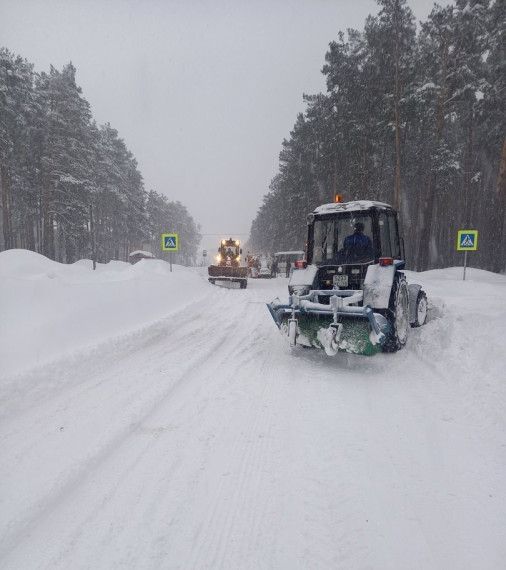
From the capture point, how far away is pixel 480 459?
9.60ft

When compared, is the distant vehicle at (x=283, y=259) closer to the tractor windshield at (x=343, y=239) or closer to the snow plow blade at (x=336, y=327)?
the tractor windshield at (x=343, y=239)

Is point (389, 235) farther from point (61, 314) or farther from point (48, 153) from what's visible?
point (48, 153)

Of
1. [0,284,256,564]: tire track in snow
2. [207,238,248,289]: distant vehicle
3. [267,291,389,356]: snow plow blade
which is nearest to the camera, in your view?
[0,284,256,564]: tire track in snow

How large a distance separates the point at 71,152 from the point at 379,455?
103ft

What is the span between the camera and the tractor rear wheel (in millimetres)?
5742

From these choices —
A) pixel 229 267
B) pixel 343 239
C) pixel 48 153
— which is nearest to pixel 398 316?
pixel 343 239

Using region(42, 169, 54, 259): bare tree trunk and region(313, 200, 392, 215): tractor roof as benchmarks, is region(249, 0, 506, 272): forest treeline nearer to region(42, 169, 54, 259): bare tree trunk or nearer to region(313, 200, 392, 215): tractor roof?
region(313, 200, 392, 215): tractor roof

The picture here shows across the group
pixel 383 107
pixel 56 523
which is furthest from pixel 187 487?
pixel 383 107

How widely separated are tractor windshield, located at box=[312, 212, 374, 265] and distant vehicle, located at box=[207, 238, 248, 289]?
40.6 ft

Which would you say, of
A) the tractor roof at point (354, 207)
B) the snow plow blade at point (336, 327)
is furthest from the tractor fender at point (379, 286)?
the tractor roof at point (354, 207)

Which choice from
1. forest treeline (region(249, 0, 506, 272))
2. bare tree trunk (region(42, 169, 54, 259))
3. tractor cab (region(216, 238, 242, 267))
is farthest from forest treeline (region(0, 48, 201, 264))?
forest treeline (region(249, 0, 506, 272))

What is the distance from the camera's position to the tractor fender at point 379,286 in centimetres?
545

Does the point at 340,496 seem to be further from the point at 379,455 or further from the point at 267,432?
the point at 267,432

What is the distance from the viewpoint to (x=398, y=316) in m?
6.00
